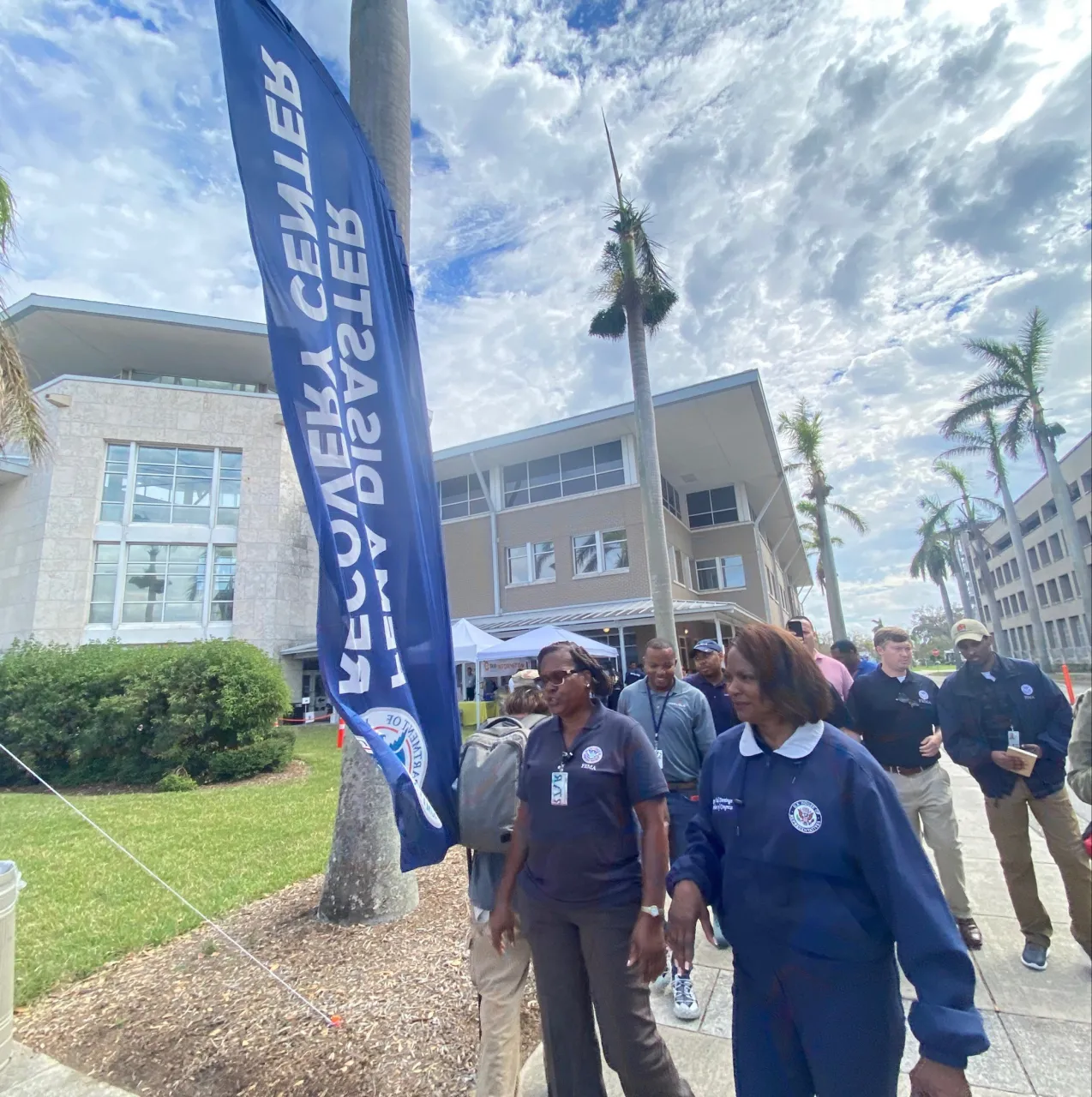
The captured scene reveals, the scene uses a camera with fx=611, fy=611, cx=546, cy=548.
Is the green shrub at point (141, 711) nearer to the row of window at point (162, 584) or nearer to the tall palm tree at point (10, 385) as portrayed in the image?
the tall palm tree at point (10, 385)

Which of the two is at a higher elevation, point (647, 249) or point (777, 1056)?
point (647, 249)

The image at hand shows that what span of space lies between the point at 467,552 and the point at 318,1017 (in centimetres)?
2215

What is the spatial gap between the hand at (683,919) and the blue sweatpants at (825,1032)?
0.20 m

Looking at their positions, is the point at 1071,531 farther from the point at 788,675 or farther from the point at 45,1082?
the point at 45,1082

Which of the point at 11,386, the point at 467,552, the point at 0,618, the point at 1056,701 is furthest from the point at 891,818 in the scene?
the point at 0,618

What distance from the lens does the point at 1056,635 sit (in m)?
56.2

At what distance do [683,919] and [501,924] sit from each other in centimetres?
101

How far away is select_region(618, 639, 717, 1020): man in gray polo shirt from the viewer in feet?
12.8

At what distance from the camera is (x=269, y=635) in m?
23.2

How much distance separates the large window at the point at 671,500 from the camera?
24858mm

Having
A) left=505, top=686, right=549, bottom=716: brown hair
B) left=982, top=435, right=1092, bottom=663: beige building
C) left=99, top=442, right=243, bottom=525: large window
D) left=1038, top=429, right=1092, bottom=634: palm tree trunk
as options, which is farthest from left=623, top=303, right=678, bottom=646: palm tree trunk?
left=982, top=435, right=1092, bottom=663: beige building

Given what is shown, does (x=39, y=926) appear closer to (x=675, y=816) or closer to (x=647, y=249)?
(x=675, y=816)

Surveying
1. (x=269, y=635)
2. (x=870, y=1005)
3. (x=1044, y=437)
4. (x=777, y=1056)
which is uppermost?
(x=1044, y=437)

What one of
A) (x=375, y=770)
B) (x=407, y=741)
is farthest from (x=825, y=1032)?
(x=375, y=770)
